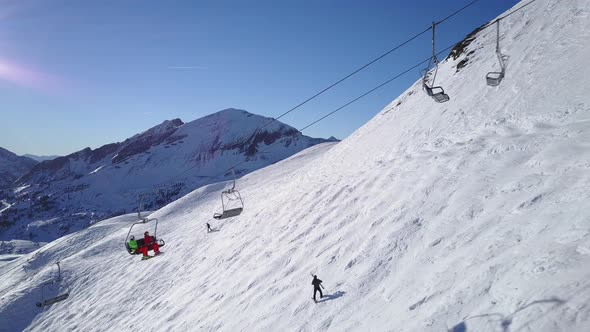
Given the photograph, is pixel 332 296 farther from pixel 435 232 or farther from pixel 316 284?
pixel 435 232

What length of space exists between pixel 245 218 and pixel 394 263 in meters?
22.2

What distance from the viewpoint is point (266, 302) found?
14016 mm

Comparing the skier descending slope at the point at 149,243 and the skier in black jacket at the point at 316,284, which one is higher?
the skier descending slope at the point at 149,243

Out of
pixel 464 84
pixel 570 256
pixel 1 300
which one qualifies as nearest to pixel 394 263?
pixel 570 256

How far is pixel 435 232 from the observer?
11.2 meters

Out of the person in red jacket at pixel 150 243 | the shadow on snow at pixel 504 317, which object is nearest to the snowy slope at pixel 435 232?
the shadow on snow at pixel 504 317

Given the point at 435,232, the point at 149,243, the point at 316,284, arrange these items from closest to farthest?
1. the point at 435,232
2. the point at 316,284
3. the point at 149,243

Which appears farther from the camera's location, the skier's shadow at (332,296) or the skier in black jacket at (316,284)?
the skier's shadow at (332,296)

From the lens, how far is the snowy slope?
7.57 m

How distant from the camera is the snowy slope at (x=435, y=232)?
7.57 m

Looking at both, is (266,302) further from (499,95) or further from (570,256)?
(499,95)

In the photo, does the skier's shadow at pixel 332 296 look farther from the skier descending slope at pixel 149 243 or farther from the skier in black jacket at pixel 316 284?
the skier descending slope at pixel 149 243

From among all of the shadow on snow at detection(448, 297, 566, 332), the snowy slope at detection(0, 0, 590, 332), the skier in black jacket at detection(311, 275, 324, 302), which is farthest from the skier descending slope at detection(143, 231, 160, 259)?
the shadow on snow at detection(448, 297, 566, 332)

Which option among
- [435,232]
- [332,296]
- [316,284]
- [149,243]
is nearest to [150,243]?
[149,243]
